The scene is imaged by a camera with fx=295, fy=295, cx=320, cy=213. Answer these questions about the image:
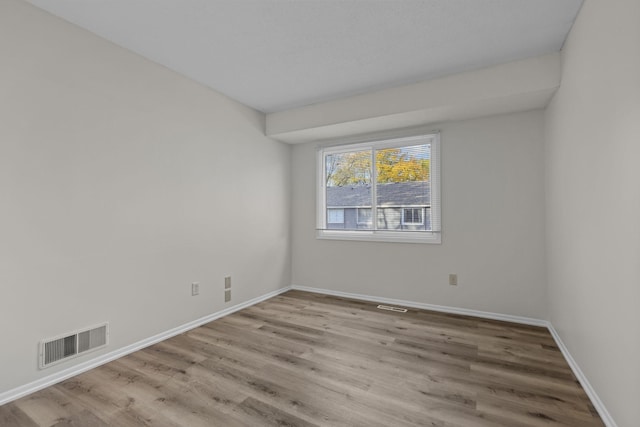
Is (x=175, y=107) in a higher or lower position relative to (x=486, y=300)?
higher

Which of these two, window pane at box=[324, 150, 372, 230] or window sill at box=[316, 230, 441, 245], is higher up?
window pane at box=[324, 150, 372, 230]

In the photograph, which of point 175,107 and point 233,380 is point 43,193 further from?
point 233,380

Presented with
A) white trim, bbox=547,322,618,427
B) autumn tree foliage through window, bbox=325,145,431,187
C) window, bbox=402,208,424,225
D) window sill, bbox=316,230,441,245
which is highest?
autumn tree foliage through window, bbox=325,145,431,187

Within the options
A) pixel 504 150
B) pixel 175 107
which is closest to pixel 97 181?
pixel 175 107

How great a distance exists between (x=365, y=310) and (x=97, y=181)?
9.88 ft

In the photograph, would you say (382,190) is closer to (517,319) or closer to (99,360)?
(517,319)

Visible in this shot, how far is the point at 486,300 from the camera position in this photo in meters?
3.34

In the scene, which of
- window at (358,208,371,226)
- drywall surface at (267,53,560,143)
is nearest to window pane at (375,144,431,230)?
window at (358,208,371,226)

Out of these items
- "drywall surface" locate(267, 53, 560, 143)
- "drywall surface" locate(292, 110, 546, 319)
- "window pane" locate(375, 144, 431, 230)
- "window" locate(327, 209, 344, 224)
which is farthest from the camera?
"window" locate(327, 209, 344, 224)

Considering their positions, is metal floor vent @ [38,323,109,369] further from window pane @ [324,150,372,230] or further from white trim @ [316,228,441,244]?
window pane @ [324,150,372,230]

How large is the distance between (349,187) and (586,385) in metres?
3.08

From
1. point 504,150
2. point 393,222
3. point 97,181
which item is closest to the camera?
point 97,181

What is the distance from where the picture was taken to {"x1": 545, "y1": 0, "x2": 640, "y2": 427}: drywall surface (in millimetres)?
1359

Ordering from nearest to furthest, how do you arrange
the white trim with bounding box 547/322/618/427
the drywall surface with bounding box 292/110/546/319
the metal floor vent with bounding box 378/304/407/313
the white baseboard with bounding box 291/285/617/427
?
the white trim with bounding box 547/322/618/427, the white baseboard with bounding box 291/285/617/427, the drywall surface with bounding box 292/110/546/319, the metal floor vent with bounding box 378/304/407/313
